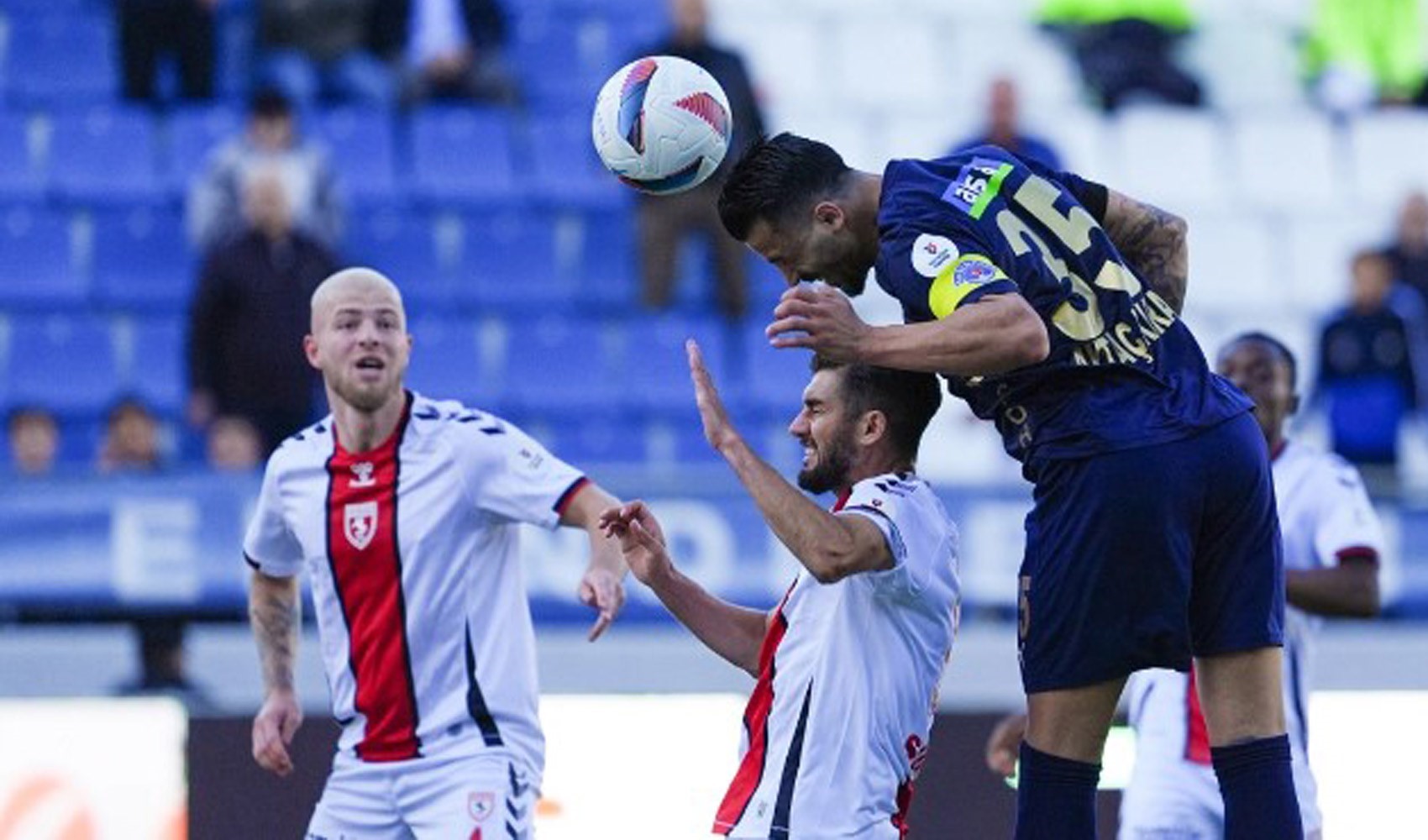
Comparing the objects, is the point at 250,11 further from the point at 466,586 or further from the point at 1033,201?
the point at 1033,201

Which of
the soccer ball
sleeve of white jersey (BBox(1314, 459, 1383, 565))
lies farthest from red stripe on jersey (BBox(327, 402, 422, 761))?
sleeve of white jersey (BBox(1314, 459, 1383, 565))

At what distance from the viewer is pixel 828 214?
549 centimetres

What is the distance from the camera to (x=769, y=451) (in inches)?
511

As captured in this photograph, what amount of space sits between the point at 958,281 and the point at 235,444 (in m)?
7.50

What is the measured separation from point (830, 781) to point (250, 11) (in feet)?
34.3

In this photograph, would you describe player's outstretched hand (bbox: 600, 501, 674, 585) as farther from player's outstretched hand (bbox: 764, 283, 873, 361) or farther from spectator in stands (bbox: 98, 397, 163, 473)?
spectator in stands (bbox: 98, 397, 163, 473)

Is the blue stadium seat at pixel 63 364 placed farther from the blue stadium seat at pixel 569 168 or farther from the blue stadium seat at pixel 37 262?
the blue stadium seat at pixel 569 168

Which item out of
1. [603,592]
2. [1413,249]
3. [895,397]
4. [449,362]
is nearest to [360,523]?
[603,592]

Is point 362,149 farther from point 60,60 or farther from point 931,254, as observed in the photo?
point 931,254

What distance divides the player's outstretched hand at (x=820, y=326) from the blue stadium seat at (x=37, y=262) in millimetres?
9399

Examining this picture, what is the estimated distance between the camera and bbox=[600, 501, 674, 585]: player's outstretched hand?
5.66 m

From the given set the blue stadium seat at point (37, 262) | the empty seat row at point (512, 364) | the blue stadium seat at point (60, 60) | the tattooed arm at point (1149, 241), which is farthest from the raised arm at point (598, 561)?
the blue stadium seat at point (60, 60)

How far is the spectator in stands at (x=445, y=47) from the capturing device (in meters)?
14.5

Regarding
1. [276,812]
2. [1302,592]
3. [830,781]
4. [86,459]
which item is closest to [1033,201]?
[830,781]
